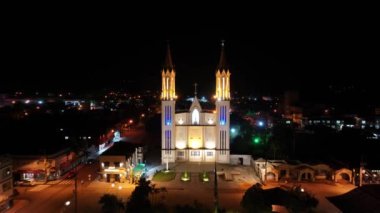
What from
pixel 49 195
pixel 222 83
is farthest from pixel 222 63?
pixel 49 195

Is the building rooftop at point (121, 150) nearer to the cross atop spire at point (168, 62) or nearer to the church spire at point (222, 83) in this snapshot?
the cross atop spire at point (168, 62)

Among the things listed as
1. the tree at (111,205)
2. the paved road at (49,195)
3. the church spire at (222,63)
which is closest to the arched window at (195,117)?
the church spire at (222,63)

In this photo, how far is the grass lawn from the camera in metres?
28.7

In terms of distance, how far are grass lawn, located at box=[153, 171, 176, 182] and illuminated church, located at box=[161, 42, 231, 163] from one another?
331 centimetres

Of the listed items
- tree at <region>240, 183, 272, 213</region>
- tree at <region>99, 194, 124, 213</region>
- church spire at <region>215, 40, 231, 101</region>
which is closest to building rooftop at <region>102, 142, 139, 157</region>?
church spire at <region>215, 40, 231, 101</region>

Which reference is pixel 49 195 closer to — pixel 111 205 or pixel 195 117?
pixel 111 205

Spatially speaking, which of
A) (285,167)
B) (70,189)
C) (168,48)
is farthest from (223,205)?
(168,48)

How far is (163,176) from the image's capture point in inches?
1158

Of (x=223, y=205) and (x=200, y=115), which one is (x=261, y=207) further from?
(x=200, y=115)

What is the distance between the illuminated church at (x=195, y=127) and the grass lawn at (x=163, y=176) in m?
3.31

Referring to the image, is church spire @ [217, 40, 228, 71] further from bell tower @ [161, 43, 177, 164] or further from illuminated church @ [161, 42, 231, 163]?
bell tower @ [161, 43, 177, 164]

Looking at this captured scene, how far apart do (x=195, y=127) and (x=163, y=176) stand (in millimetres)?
6970

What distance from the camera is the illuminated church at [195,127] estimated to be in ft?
112

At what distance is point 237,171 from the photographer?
3102cm
